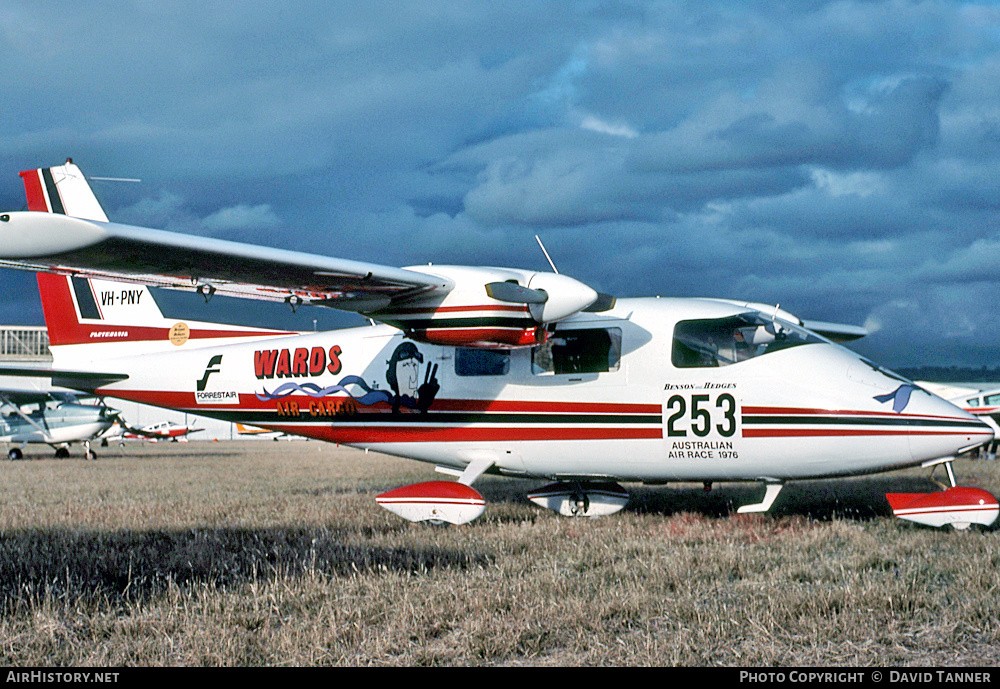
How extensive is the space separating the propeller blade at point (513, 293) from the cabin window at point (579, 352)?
41.1 inches

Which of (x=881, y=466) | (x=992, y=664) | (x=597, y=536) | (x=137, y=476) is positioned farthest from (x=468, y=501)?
(x=137, y=476)

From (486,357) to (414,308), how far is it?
54.4 inches

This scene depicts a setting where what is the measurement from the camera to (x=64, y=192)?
13.3 metres

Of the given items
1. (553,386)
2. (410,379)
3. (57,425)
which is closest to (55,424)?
(57,425)

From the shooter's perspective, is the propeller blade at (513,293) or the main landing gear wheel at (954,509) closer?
the main landing gear wheel at (954,509)

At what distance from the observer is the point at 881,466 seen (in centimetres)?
887

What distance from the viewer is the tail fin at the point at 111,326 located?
13.7 meters

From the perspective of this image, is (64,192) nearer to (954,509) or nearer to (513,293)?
(513,293)

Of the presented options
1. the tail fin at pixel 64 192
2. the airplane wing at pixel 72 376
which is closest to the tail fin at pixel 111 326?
the airplane wing at pixel 72 376

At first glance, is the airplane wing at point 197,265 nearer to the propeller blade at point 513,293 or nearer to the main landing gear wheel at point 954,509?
the propeller blade at point 513,293

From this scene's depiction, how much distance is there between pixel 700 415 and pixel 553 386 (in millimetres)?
1865

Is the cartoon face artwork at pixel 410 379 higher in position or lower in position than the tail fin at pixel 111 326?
lower

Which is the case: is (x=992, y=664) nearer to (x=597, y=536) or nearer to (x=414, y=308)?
(x=597, y=536)

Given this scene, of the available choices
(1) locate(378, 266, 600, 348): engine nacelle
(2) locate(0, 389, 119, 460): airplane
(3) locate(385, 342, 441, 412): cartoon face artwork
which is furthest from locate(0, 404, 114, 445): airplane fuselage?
(1) locate(378, 266, 600, 348): engine nacelle
